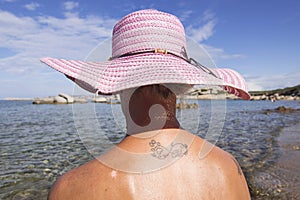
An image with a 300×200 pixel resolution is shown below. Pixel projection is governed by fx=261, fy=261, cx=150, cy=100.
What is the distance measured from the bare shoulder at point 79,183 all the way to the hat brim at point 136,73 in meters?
0.42

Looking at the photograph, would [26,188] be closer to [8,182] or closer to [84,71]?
[8,182]

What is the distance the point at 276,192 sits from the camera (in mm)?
4344

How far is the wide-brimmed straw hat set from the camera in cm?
130

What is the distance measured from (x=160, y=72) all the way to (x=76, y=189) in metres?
0.75

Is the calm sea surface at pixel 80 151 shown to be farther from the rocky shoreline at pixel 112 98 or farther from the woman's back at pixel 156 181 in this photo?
the woman's back at pixel 156 181

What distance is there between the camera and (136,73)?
132 centimetres

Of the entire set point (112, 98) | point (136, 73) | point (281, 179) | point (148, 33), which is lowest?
point (281, 179)

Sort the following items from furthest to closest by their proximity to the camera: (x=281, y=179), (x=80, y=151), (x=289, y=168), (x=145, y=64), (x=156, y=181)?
(x=80, y=151), (x=289, y=168), (x=281, y=179), (x=145, y=64), (x=156, y=181)

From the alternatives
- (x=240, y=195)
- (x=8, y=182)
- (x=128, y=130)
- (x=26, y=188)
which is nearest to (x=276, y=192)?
(x=240, y=195)

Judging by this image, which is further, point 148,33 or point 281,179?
point 281,179

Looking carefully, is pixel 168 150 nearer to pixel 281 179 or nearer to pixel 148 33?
pixel 148 33

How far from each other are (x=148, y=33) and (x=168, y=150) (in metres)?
0.70

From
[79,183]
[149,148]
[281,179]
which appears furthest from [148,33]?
[281,179]

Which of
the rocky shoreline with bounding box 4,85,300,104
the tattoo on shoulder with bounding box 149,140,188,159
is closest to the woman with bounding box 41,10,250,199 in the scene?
the tattoo on shoulder with bounding box 149,140,188,159
